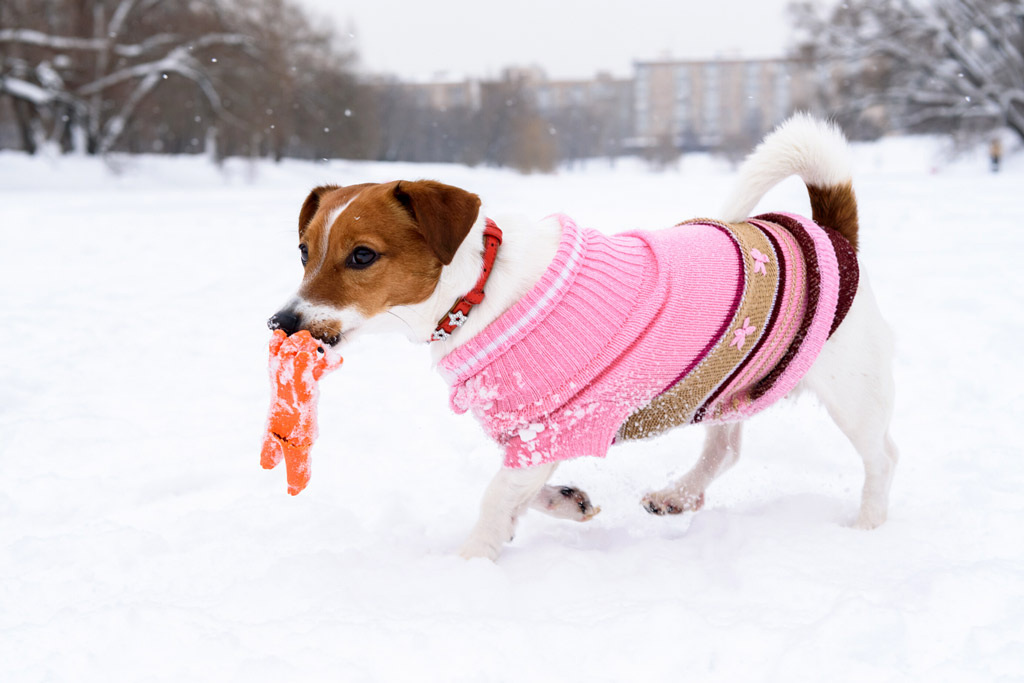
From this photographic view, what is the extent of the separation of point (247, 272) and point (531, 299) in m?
6.84

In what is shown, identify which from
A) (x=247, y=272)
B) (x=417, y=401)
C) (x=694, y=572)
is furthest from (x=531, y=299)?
(x=247, y=272)

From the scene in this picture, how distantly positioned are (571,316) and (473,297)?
334 mm

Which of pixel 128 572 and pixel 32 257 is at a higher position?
pixel 32 257

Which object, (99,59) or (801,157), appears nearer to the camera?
(801,157)

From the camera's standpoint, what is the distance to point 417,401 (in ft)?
15.8

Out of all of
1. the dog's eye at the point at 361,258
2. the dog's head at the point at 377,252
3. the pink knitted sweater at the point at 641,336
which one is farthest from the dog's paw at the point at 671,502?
the dog's eye at the point at 361,258

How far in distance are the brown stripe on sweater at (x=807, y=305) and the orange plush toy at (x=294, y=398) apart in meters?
1.60

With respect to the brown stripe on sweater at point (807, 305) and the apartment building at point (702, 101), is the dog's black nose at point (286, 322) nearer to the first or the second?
the brown stripe on sweater at point (807, 305)

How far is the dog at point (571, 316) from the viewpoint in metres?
2.57

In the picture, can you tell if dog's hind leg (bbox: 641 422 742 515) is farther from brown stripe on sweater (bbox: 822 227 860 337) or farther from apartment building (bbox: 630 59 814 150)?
apartment building (bbox: 630 59 814 150)

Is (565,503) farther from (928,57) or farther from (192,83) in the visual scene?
(928,57)

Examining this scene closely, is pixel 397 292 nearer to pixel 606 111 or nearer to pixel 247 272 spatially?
pixel 247 272

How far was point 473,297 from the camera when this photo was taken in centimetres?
259

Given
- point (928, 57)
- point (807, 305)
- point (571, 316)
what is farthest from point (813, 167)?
point (928, 57)
